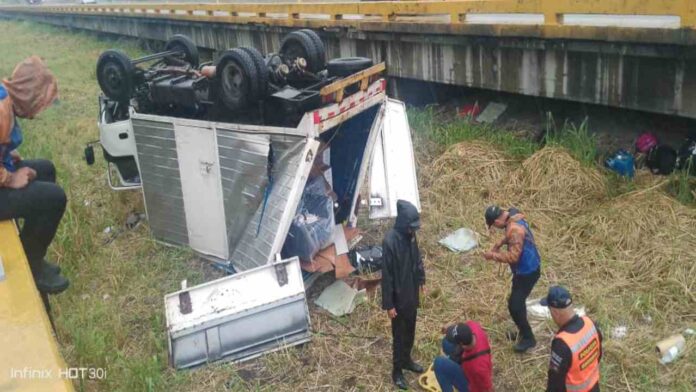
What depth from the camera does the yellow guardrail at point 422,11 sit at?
660 cm

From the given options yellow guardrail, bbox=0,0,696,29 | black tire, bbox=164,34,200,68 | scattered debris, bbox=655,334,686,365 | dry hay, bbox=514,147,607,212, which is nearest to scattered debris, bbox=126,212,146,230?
black tire, bbox=164,34,200,68

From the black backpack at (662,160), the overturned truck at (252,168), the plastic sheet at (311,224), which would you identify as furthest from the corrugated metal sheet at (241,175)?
the black backpack at (662,160)

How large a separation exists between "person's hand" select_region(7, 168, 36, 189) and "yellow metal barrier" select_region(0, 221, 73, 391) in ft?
1.59

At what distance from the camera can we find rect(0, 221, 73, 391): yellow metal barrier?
283 cm

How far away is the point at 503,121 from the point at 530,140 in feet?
2.78

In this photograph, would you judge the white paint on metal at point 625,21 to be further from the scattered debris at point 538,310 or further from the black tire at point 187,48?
the black tire at point 187,48

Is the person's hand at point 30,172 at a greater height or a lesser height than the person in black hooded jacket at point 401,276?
greater

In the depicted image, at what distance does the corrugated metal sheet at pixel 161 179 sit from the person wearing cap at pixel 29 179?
1571 mm

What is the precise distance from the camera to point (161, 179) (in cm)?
619

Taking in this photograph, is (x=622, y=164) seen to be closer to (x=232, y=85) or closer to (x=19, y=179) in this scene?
(x=232, y=85)

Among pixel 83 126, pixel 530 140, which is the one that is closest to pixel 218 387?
pixel 530 140

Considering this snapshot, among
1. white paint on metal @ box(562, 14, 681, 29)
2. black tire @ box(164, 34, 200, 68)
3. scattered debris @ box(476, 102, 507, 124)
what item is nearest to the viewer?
white paint on metal @ box(562, 14, 681, 29)

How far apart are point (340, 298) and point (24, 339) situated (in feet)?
9.13

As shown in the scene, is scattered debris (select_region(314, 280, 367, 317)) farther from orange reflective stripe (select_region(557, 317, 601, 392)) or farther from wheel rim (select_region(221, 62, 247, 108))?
orange reflective stripe (select_region(557, 317, 601, 392))
